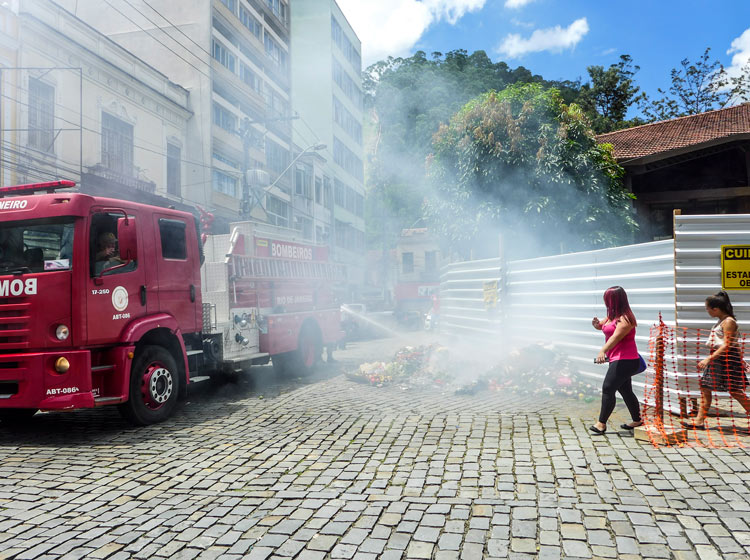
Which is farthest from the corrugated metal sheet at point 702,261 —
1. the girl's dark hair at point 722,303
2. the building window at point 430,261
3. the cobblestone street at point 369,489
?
the building window at point 430,261

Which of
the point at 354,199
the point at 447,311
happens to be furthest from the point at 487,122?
the point at 354,199

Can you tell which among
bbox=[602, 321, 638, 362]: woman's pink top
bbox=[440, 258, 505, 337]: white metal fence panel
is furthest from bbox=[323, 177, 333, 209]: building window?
bbox=[602, 321, 638, 362]: woman's pink top

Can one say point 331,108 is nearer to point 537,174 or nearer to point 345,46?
point 345,46

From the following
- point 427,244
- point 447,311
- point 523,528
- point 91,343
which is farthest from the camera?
point 427,244

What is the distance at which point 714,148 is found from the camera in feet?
49.3

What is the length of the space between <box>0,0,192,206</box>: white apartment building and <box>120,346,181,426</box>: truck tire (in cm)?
1093

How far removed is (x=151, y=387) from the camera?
7.01 meters

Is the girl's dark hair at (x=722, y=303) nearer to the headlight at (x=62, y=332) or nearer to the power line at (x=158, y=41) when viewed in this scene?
the headlight at (x=62, y=332)

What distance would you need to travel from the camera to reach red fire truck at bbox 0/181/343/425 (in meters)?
6.18

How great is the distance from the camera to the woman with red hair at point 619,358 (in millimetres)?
5855

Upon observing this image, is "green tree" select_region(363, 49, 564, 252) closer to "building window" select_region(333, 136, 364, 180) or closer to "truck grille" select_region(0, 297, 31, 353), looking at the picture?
"building window" select_region(333, 136, 364, 180)

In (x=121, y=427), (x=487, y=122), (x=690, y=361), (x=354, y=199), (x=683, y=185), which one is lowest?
(x=121, y=427)

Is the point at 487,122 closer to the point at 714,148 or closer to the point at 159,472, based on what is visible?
the point at 714,148

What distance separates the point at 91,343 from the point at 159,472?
1.99 metres
